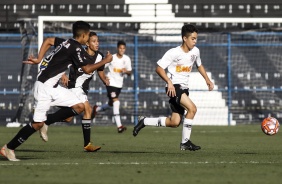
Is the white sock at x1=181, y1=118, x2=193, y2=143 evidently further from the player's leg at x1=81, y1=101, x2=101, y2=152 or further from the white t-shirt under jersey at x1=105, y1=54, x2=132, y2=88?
the white t-shirt under jersey at x1=105, y1=54, x2=132, y2=88

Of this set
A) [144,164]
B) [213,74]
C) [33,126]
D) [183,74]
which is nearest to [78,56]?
[33,126]

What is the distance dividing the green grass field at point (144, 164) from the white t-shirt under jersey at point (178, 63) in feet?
3.55

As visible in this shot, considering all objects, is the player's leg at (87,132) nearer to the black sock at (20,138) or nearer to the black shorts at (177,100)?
the black shorts at (177,100)

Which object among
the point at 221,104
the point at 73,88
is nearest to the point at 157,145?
the point at 73,88

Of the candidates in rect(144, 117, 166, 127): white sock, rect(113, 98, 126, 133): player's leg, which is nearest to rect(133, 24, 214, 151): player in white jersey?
rect(144, 117, 166, 127): white sock

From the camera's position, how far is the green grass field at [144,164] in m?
7.54

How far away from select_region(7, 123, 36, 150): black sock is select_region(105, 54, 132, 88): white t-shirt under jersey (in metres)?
9.64

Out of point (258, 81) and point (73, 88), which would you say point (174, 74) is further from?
point (258, 81)

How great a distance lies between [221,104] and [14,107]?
6465 mm

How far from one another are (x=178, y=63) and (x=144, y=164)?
3.17m

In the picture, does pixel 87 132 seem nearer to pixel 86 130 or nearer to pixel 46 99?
pixel 86 130

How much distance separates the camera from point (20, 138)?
949 cm

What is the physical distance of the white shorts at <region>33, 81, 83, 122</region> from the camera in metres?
9.68

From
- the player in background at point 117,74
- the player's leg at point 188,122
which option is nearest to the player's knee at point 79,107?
the player's leg at point 188,122
